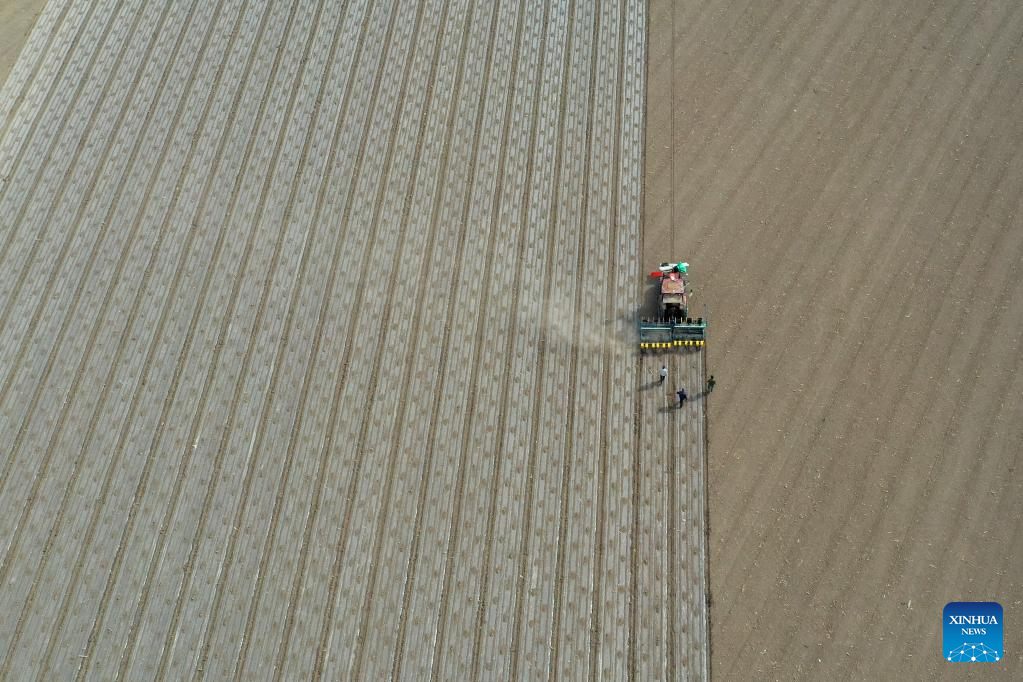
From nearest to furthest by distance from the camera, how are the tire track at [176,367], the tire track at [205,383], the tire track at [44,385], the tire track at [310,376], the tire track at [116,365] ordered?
the tire track at [310,376] → the tire track at [205,383] → the tire track at [176,367] → the tire track at [116,365] → the tire track at [44,385]

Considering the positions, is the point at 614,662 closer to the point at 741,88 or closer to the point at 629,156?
the point at 629,156

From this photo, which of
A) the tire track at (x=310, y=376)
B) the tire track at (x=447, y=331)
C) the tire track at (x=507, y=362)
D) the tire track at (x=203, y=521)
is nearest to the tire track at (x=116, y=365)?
the tire track at (x=203, y=521)

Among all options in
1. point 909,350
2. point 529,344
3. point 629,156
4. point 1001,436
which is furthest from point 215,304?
point 1001,436

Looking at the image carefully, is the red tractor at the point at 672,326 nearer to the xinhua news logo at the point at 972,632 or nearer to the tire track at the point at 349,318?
the tire track at the point at 349,318

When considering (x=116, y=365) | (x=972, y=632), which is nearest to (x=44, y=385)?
(x=116, y=365)

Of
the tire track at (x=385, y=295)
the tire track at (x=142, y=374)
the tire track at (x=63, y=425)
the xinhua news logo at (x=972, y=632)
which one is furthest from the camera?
the tire track at (x=142, y=374)
